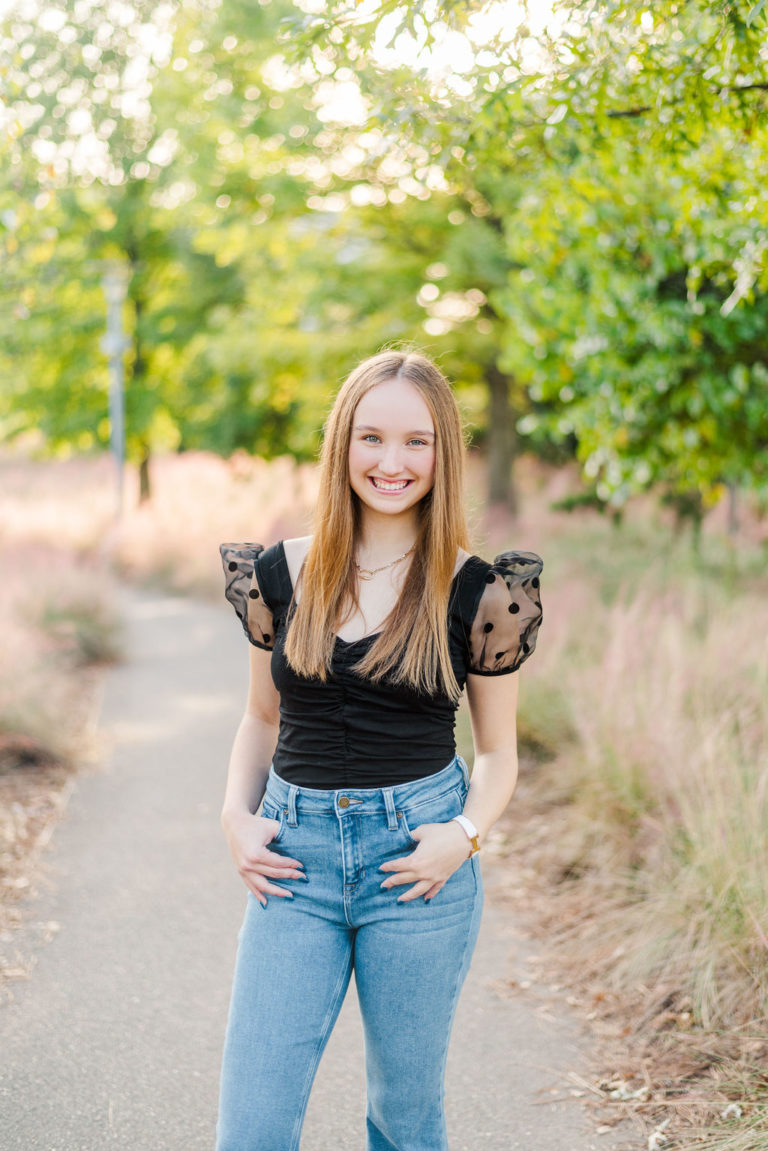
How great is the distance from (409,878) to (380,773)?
0.68 feet

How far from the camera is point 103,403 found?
953 inches

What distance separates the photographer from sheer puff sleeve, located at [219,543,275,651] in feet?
7.52

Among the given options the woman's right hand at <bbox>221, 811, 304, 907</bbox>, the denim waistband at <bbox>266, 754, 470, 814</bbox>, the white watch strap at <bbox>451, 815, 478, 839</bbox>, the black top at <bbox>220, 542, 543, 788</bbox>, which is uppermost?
the black top at <bbox>220, 542, 543, 788</bbox>

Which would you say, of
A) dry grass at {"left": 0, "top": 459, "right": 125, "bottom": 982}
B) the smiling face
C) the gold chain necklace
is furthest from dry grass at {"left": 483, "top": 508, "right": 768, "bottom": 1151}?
dry grass at {"left": 0, "top": 459, "right": 125, "bottom": 982}

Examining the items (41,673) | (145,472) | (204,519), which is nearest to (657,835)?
(41,673)

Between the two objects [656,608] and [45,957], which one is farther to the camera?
[656,608]

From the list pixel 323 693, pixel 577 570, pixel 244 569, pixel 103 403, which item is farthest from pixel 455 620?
pixel 103 403

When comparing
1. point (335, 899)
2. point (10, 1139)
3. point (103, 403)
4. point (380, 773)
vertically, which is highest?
point (103, 403)

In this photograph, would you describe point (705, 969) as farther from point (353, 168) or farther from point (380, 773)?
point (353, 168)

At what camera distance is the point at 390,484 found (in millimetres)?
2160

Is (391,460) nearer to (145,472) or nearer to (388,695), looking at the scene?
(388,695)

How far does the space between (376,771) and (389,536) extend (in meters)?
0.52

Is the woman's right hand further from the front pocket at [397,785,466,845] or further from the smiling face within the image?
the smiling face

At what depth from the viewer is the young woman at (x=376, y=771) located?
197cm
